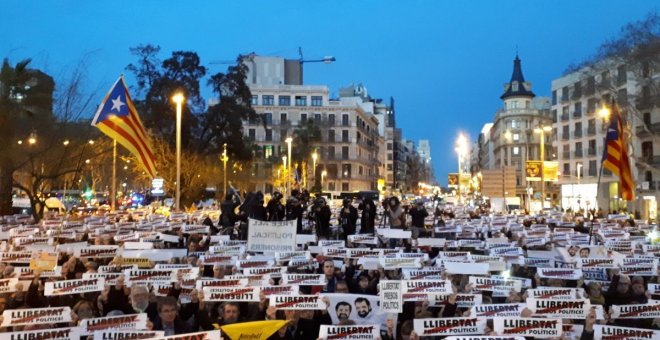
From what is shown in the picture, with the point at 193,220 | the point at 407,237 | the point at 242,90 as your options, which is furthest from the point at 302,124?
the point at 407,237

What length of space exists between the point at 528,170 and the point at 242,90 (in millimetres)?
23742

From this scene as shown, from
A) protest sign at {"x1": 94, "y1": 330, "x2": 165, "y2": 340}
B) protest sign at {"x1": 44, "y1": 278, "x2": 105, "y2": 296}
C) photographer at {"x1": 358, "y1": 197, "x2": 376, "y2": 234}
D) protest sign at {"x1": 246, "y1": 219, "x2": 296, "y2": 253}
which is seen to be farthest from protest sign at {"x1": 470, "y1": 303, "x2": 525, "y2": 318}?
photographer at {"x1": 358, "y1": 197, "x2": 376, "y2": 234}

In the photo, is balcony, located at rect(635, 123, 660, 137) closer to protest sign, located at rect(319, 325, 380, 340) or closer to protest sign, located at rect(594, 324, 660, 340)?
protest sign, located at rect(594, 324, 660, 340)

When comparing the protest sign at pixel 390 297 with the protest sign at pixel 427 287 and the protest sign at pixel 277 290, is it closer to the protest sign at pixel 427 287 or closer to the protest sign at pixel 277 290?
the protest sign at pixel 427 287

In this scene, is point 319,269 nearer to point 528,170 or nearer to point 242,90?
point 528,170

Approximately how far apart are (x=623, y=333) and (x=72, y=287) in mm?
6654

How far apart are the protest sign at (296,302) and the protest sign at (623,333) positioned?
3054mm

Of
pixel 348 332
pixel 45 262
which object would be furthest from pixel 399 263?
pixel 45 262

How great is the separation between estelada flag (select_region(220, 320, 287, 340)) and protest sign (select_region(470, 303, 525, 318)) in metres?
2.27

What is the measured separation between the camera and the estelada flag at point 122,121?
64.8 feet

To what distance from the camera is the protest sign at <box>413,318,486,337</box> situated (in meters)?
7.14

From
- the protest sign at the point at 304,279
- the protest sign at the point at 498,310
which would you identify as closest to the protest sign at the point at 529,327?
the protest sign at the point at 498,310

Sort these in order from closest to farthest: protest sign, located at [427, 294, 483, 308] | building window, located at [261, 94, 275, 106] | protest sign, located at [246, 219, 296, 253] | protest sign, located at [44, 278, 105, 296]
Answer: protest sign, located at [427, 294, 483, 308]
protest sign, located at [44, 278, 105, 296]
protest sign, located at [246, 219, 296, 253]
building window, located at [261, 94, 275, 106]

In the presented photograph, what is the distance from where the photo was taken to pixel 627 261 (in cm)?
1134
